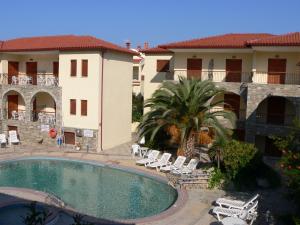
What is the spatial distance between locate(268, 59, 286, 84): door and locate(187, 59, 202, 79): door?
5043 millimetres

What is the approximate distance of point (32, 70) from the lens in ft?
104

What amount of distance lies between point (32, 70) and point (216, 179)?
19274 millimetres

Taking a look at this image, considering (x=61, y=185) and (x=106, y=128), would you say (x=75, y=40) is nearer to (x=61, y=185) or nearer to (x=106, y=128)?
(x=106, y=128)

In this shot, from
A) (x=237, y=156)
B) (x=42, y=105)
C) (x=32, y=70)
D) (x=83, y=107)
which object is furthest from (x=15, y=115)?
(x=237, y=156)

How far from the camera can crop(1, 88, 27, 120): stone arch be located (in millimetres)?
30359

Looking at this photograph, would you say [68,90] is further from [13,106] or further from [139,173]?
[139,173]

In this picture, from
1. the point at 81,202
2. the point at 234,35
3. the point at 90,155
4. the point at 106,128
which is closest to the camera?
the point at 81,202

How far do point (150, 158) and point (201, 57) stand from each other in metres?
9.44

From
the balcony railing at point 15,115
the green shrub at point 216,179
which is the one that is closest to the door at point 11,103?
the balcony railing at point 15,115

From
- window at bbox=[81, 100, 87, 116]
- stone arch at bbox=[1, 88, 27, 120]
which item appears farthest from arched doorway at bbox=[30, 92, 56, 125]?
window at bbox=[81, 100, 87, 116]

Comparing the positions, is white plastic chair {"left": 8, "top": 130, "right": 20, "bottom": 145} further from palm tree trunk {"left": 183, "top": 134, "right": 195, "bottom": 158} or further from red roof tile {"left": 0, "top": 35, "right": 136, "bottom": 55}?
palm tree trunk {"left": 183, "top": 134, "right": 195, "bottom": 158}

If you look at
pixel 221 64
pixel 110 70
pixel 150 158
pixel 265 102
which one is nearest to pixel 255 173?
pixel 150 158

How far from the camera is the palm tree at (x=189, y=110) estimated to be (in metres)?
22.1

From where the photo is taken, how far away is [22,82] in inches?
1201
